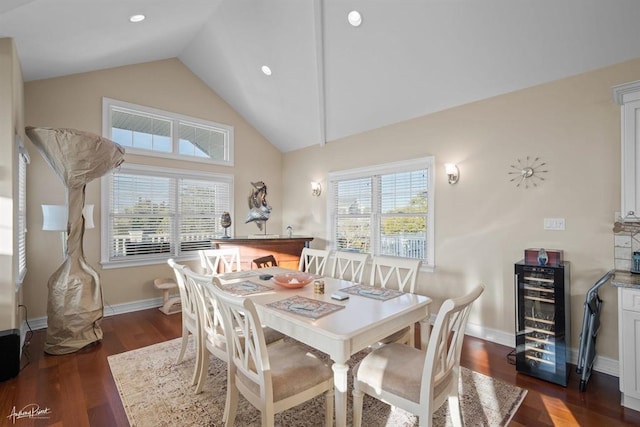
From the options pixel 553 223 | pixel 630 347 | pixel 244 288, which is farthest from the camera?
pixel 553 223

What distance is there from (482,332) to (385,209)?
76.4 inches

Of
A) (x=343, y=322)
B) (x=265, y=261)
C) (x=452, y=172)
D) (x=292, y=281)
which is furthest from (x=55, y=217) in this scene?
(x=452, y=172)

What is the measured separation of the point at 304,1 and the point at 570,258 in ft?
12.3

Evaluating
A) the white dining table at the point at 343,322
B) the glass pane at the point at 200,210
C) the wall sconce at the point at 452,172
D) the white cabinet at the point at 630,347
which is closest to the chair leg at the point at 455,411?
the white dining table at the point at 343,322

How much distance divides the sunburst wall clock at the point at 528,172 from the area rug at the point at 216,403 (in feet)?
6.23

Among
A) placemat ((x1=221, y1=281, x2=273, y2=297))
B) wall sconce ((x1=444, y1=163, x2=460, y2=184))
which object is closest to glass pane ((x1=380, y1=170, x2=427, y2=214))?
wall sconce ((x1=444, y1=163, x2=460, y2=184))

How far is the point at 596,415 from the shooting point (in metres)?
2.08

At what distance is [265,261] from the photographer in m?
4.33

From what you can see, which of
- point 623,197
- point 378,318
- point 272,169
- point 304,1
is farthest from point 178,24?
point 623,197

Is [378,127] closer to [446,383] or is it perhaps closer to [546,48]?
[546,48]

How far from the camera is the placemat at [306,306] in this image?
188cm

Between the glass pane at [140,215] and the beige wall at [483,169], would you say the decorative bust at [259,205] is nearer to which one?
the beige wall at [483,169]

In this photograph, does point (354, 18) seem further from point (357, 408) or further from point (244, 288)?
point (357, 408)

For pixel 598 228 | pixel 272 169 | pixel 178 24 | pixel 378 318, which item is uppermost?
pixel 178 24
